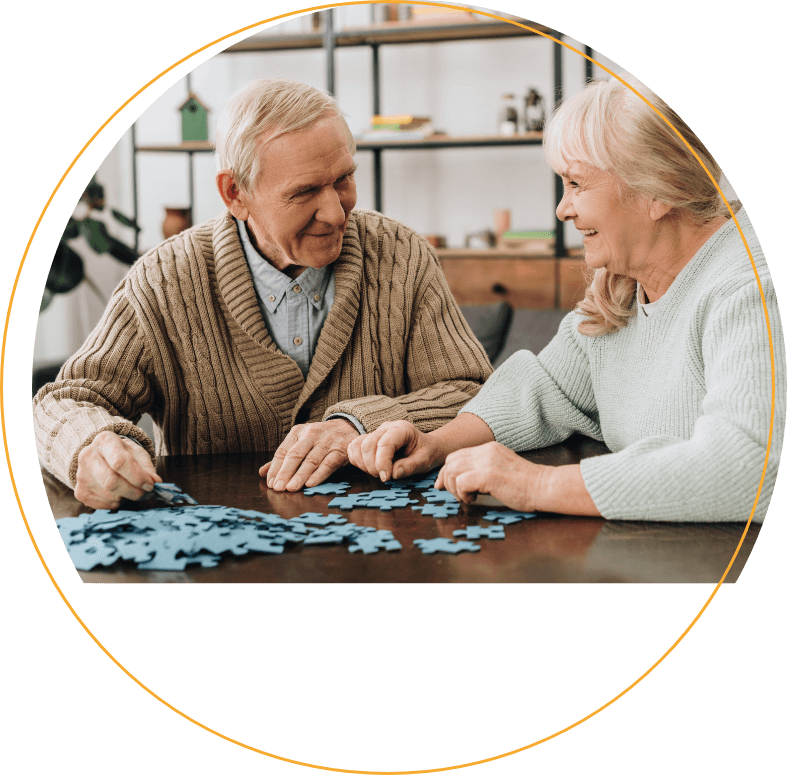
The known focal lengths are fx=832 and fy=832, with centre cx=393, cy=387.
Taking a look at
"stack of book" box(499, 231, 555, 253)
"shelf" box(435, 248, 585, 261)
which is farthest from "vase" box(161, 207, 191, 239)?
"stack of book" box(499, 231, 555, 253)

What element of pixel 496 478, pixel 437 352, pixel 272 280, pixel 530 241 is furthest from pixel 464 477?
pixel 530 241

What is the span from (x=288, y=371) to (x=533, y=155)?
3.14 meters

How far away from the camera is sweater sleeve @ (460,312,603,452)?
172cm

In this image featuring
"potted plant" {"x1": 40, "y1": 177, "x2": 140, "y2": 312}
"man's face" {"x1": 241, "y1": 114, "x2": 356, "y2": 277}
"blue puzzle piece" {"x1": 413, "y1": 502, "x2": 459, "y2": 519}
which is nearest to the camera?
"blue puzzle piece" {"x1": 413, "y1": 502, "x2": 459, "y2": 519}

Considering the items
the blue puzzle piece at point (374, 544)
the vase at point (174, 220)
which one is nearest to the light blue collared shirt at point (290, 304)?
the blue puzzle piece at point (374, 544)

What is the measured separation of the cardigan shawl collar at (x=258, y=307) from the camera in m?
1.86

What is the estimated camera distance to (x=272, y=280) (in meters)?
1.90

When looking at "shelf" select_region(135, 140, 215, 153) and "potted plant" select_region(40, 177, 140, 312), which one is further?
"shelf" select_region(135, 140, 215, 153)

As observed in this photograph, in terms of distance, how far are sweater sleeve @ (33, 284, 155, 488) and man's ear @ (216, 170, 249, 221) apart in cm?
32

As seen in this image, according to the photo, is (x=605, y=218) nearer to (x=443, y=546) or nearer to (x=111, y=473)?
(x=443, y=546)

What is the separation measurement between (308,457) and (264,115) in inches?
28.5

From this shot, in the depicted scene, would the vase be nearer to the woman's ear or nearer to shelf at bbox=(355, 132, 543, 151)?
shelf at bbox=(355, 132, 543, 151)

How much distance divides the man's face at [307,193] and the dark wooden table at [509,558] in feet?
2.25

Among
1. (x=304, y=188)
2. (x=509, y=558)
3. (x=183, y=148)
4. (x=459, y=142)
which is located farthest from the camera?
(x=183, y=148)
